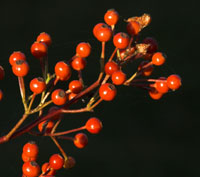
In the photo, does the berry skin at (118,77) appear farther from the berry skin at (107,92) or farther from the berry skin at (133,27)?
the berry skin at (133,27)

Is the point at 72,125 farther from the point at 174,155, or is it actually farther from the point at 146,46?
the point at 146,46

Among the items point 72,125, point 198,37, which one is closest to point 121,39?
point 72,125

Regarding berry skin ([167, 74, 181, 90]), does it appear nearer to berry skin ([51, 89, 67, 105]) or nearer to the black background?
berry skin ([51, 89, 67, 105])

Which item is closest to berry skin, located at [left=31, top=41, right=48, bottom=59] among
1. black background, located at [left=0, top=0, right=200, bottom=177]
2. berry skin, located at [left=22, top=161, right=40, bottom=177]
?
berry skin, located at [left=22, top=161, right=40, bottom=177]

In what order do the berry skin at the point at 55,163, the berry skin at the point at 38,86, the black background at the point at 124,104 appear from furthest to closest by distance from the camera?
the black background at the point at 124,104, the berry skin at the point at 55,163, the berry skin at the point at 38,86

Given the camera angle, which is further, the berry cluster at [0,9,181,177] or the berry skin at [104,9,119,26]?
the berry skin at [104,9,119,26]

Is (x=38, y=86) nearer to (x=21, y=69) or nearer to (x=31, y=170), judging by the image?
(x=21, y=69)

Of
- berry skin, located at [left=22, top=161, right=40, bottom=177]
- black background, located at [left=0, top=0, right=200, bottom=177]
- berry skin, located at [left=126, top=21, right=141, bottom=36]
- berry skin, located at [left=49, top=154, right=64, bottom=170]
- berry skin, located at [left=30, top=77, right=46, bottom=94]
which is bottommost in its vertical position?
black background, located at [left=0, top=0, right=200, bottom=177]

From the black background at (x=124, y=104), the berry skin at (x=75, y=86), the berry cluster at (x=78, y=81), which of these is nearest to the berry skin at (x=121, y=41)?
the berry cluster at (x=78, y=81)
